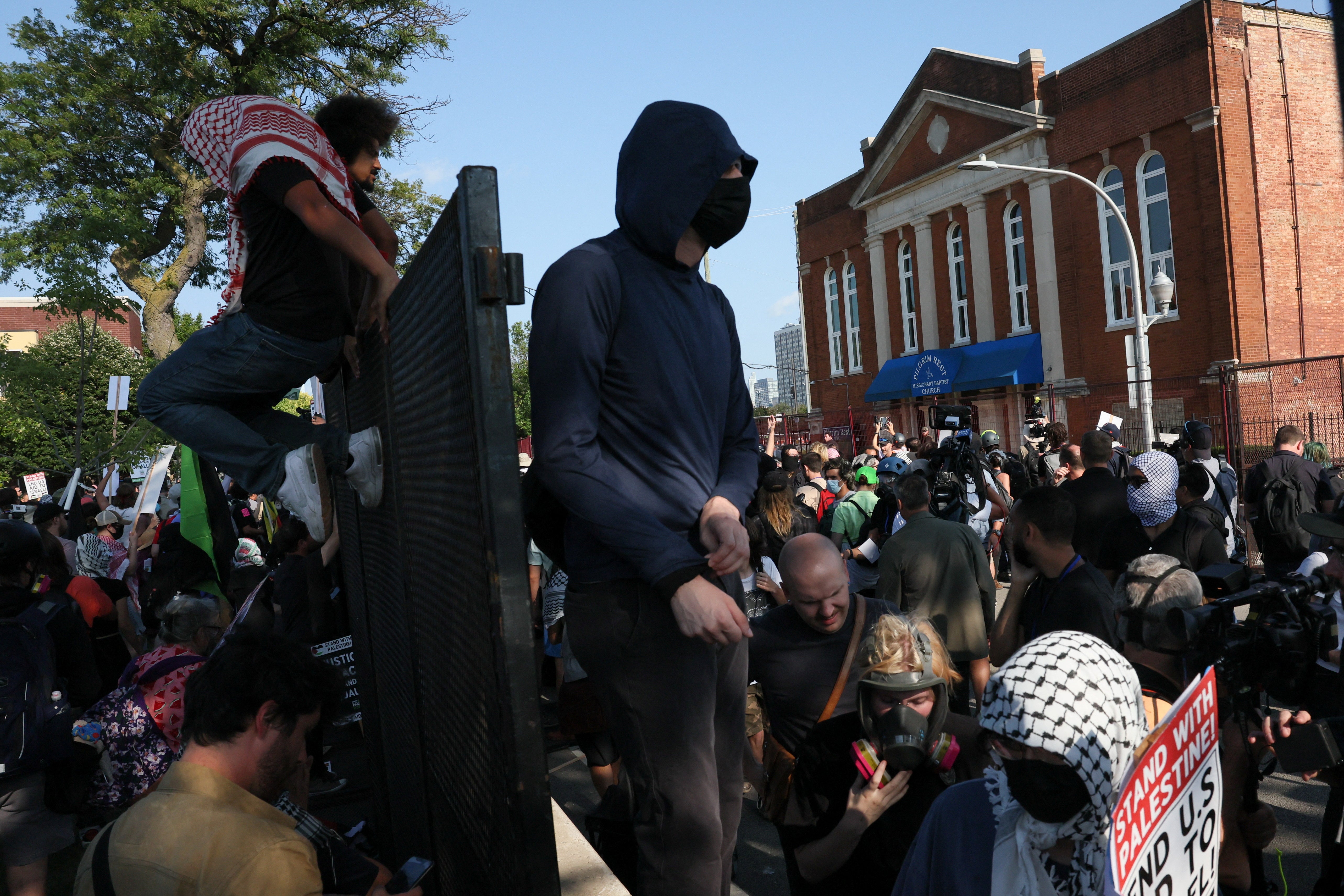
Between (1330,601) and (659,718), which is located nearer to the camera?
(659,718)

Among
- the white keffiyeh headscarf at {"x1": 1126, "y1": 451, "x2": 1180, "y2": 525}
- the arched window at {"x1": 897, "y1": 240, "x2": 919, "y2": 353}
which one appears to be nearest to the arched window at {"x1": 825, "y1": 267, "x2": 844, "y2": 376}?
the arched window at {"x1": 897, "y1": 240, "x2": 919, "y2": 353}

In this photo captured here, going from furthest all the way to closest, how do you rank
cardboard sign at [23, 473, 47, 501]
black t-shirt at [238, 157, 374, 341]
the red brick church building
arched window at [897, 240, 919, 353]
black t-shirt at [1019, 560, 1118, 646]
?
1. arched window at [897, 240, 919, 353]
2. the red brick church building
3. cardboard sign at [23, 473, 47, 501]
4. black t-shirt at [1019, 560, 1118, 646]
5. black t-shirt at [238, 157, 374, 341]

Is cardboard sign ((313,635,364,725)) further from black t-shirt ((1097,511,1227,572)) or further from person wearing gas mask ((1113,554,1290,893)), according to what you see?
black t-shirt ((1097,511,1227,572))

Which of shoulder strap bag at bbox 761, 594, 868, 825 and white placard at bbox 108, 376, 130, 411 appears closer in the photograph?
shoulder strap bag at bbox 761, 594, 868, 825

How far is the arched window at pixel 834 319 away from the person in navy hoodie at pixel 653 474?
3390cm

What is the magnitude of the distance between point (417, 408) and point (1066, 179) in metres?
25.8

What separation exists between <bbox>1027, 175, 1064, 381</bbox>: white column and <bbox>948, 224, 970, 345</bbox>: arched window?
3.10 metres

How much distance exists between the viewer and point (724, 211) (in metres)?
2.00

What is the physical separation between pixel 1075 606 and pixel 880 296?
28.7 metres

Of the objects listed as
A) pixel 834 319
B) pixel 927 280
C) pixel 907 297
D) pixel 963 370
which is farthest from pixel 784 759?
pixel 834 319

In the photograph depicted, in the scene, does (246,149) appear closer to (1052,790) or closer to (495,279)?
(495,279)

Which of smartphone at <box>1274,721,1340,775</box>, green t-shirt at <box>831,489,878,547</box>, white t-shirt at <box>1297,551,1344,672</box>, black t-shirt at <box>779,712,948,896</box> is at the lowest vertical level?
black t-shirt at <box>779,712,948,896</box>

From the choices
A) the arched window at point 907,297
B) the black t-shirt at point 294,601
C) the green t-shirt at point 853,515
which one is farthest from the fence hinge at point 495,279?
the arched window at point 907,297

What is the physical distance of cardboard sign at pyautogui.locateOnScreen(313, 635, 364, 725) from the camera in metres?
4.66
